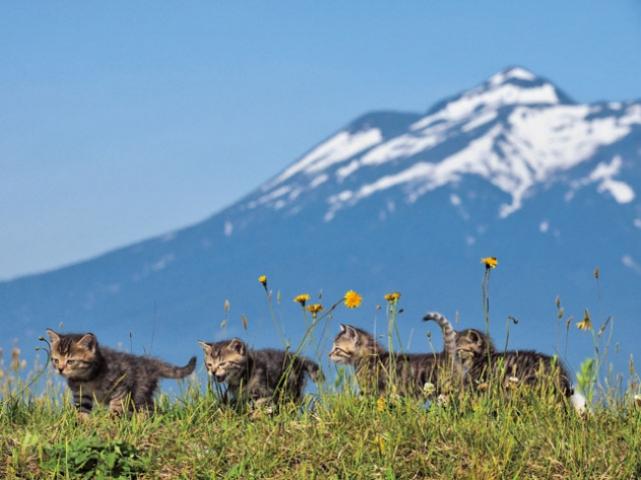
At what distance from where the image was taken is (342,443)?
8.47 meters

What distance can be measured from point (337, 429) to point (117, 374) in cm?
214

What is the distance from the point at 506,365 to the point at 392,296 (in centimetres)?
139

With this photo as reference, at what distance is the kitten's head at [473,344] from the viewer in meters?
10.1

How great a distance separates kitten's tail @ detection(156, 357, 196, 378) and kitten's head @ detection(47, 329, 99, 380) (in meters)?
0.63

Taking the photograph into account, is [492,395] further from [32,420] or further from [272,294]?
[32,420]

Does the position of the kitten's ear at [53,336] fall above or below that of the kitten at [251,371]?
above

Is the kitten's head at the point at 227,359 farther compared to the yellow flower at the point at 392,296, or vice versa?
the kitten's head at the point at 227,359

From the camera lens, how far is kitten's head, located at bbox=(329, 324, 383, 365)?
1057 centimetres

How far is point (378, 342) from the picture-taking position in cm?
1080

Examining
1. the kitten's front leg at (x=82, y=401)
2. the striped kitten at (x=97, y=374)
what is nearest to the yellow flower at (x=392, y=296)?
the striped kitten at (x=97, y=374)

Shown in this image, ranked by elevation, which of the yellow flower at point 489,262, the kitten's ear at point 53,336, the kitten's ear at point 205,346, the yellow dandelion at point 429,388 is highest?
the kitten's ear at point 53,336

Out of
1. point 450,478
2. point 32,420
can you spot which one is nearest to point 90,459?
point 32,420

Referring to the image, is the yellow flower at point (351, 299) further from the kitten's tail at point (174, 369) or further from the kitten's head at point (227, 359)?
the kitten's tail at point (174, 369)

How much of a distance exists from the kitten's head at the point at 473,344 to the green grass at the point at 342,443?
2.41 feet
